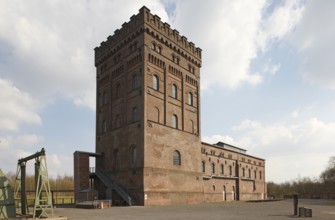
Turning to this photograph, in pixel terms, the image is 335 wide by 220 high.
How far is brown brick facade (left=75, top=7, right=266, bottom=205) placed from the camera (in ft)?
107

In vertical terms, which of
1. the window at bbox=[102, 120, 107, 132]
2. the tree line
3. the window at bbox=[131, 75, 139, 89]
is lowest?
the tree line

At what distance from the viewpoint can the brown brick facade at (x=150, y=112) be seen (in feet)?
107

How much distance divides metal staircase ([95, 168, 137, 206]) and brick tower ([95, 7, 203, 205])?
0.34 feet

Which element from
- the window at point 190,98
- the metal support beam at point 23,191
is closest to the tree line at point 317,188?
the window at point 190,98

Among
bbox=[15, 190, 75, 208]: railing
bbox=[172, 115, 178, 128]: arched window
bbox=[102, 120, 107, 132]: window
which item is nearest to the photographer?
bbox=[15, 190, 75, 208]: railing

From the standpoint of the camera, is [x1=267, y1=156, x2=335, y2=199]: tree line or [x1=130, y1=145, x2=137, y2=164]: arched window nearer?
[x1=130, y1=145, x2=137, y2=164]: arched window

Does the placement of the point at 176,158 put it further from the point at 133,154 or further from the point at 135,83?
the point at 135,83

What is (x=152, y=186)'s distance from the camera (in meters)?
31.7

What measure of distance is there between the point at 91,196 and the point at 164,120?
10699 mm

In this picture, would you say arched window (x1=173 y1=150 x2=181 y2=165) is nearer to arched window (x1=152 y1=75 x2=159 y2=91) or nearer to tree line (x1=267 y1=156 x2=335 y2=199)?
arched window (x1=152 y1=75 x2=159 y2=91)

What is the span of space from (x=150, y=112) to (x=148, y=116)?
24.4 inches

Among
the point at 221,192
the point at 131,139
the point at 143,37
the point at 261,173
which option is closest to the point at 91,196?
the point at 131,139

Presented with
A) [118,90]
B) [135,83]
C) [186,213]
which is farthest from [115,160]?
[186,213]

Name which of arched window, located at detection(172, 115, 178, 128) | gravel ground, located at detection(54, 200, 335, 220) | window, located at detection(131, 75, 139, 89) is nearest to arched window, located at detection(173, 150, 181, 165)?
arched window, located at detection(172, 115, 178, 128)
